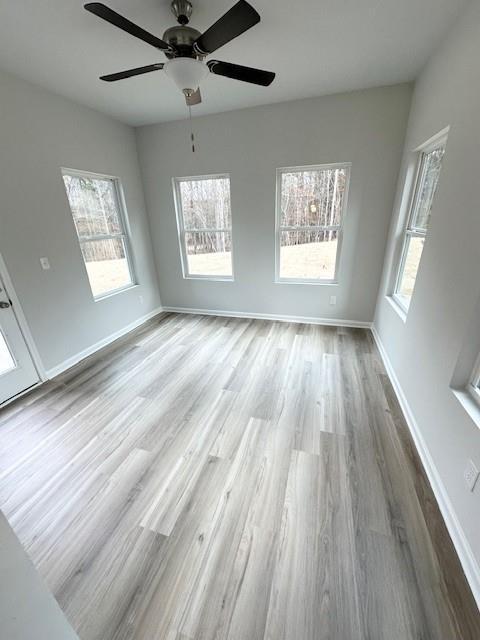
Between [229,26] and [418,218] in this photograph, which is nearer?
[229,26]

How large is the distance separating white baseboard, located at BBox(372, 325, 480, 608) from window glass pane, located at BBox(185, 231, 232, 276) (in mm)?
2827

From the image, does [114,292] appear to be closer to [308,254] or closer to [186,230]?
[186,230]

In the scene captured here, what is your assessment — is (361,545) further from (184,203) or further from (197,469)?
(184,203)

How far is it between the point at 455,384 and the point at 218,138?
3628mm

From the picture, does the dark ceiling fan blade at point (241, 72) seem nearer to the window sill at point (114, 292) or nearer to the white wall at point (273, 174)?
the white wall at point (273, 174)

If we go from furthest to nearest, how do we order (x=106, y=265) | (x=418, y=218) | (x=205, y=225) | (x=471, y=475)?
(x=205, y=225), (x=106, y=265), (x=418, y=218), (x=471, y=475)

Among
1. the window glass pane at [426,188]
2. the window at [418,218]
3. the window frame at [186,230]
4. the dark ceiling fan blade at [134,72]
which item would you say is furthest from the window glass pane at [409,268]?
the dark ceiling fan blade at [134,72]

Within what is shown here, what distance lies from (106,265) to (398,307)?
3585mm

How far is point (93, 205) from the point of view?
3.21m

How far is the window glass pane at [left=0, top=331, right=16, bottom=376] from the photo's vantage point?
2.35m

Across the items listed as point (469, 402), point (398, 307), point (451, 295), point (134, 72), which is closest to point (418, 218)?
point (398, 307)

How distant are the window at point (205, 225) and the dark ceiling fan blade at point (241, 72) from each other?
1.81 meters

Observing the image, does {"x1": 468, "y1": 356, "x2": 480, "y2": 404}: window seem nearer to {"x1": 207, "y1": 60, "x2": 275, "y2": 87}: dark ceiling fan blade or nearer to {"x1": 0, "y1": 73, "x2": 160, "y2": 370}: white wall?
{"x1": 207, "y1": 60, "x2": 275, "y2": 87}: dark ceiling fan blade

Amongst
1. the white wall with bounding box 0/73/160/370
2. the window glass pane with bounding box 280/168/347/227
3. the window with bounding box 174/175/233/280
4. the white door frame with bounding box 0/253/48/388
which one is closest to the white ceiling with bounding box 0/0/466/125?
the white wall with bounding box 0/73/160/370
